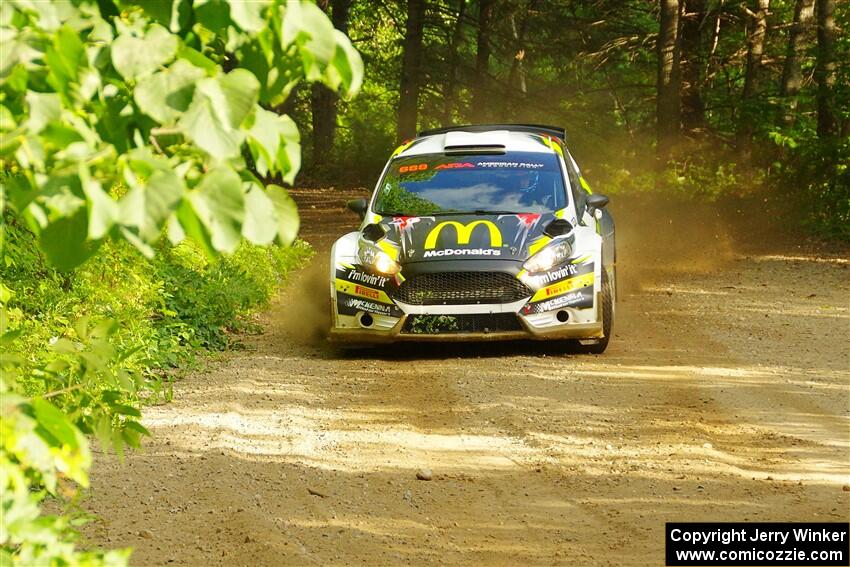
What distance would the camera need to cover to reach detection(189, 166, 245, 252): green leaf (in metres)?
2.17

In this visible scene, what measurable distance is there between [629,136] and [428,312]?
22.4 meters

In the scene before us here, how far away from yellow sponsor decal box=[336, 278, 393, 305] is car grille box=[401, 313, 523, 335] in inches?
11.9

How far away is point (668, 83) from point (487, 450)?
1967cm

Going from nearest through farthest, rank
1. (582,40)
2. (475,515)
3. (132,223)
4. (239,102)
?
(132,223) < (239,102) < (475,515) < (582,40)

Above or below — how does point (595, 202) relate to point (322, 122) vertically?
above

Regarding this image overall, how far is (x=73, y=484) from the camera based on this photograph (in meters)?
6.42

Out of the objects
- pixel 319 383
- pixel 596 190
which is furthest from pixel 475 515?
pixel 596 190

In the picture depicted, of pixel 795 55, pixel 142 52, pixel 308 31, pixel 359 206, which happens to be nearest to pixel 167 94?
pixel 142 52

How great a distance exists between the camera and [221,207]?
218cm

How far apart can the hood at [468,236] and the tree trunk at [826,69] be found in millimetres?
11491

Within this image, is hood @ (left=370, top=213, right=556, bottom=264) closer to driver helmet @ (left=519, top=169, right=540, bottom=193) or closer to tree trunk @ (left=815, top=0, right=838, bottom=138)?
driver helmet @ (left=519, top=169, right=540, bottom=193)

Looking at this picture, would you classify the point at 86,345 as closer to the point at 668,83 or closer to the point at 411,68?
the point at 668,83

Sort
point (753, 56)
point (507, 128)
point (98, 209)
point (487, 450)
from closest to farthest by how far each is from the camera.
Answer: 1. point (98, 209)
2. point (487, 450)
3. point (507, 128)
4. point (753, 56)

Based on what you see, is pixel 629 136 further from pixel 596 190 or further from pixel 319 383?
pixel 319 383
